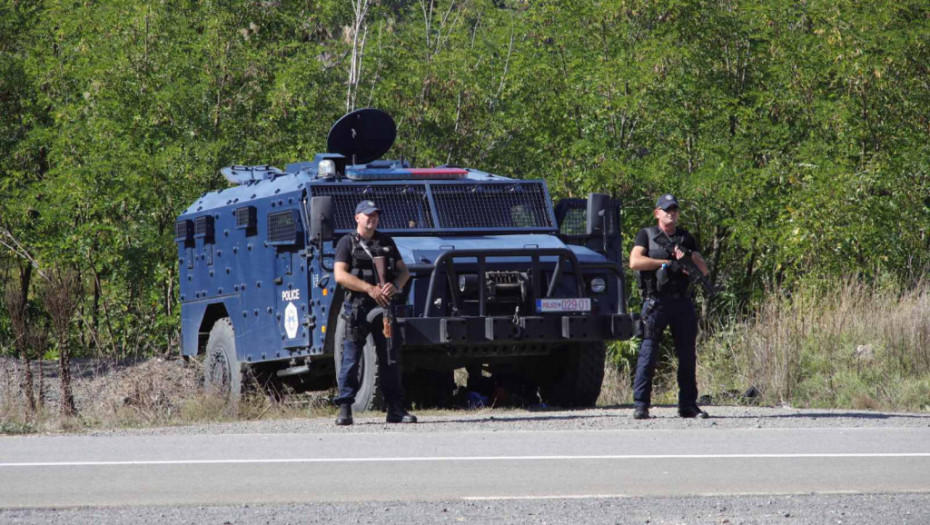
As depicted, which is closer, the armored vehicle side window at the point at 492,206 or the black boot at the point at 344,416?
the black boot at the point at 344,416

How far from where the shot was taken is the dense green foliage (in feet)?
75.4

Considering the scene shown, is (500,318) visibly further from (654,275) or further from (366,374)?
(654,275)

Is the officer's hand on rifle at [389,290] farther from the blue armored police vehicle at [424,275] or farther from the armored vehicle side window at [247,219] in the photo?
the armored vehicle side window at [247,219]

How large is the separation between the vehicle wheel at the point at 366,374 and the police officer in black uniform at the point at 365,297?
2.29 feet

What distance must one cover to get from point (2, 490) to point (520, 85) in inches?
745

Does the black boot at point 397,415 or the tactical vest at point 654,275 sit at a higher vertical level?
the tactical vest at point 654,275

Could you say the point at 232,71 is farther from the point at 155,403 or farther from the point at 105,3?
the point at 155,403

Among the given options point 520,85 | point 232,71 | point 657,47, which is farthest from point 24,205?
point 657,47

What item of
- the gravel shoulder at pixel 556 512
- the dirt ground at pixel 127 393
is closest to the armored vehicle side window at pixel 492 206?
the dirt ground at pixel 127 393

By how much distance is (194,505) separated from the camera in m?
7.12

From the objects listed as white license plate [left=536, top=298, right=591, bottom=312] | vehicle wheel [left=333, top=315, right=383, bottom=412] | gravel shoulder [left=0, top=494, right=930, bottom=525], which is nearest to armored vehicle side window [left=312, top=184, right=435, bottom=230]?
vehicle wheel [left=333, top=315, right=383, bottom=412]

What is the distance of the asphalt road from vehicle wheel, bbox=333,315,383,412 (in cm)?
173

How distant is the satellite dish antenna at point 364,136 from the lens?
14.8 meters

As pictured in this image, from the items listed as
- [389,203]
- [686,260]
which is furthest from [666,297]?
[389,203]
